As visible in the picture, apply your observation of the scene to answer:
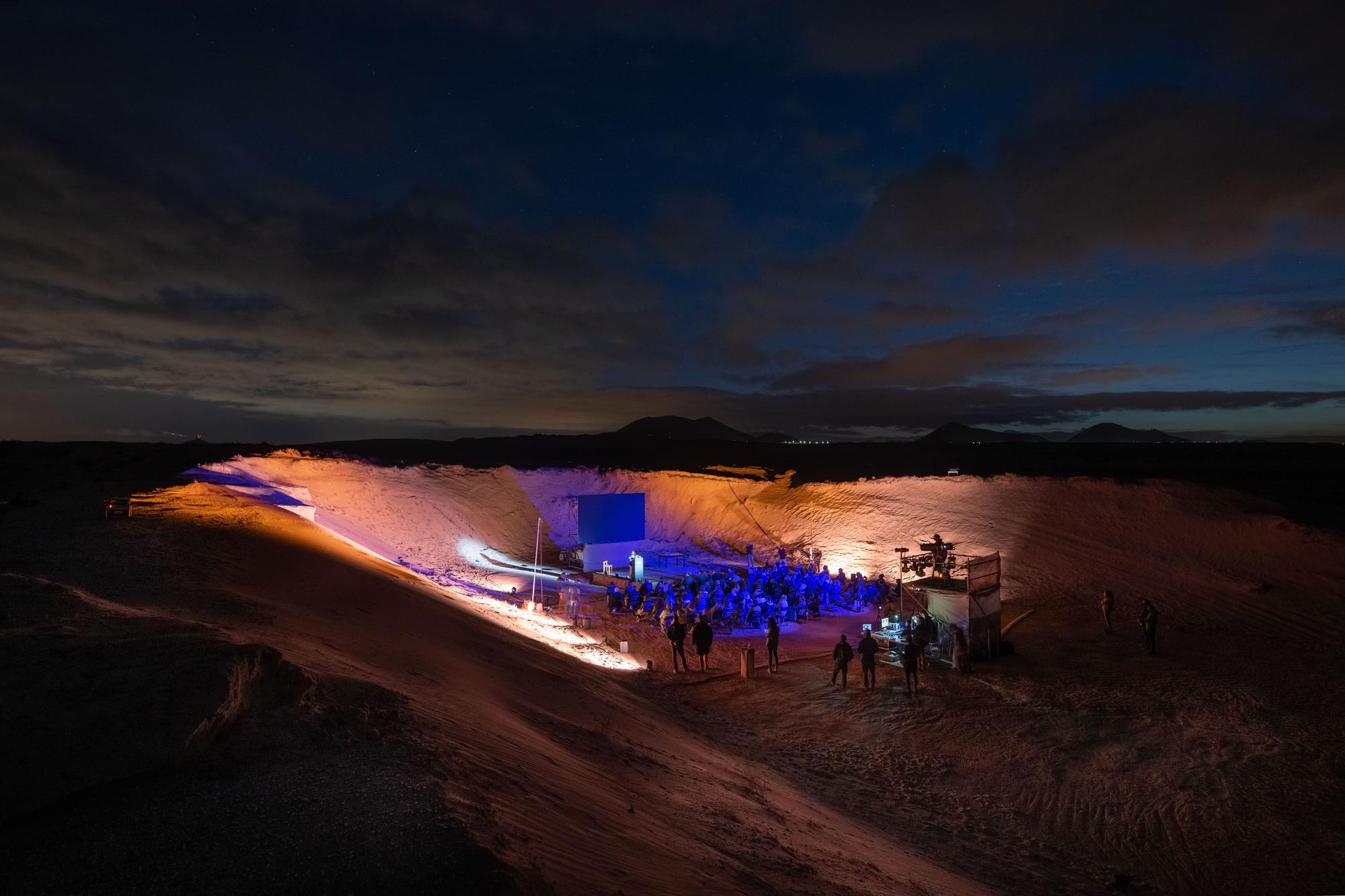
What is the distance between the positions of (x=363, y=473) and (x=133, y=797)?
29833 millimetres

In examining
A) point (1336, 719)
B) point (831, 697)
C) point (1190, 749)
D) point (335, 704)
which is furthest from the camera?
point (831, 697)

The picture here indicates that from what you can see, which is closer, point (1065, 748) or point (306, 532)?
point (1065, 748)

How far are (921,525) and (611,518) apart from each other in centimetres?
1386

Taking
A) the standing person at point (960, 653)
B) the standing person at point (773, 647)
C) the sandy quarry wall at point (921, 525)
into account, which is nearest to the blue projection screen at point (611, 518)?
the sandy quarry wall at point (921, 525)

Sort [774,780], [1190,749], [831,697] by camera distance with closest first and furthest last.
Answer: [774,780] < [1190,749] < [831,697]

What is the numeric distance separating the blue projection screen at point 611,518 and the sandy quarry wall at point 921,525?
15.0 feet

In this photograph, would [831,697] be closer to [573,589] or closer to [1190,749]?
[1190,749]

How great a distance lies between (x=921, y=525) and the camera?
28656mm

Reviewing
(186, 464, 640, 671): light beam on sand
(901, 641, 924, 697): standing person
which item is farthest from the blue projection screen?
(901, 641, 924, 697): standing person

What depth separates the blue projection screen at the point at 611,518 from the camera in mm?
26422

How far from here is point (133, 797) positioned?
389cm

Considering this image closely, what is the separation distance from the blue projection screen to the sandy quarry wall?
15.0 ft

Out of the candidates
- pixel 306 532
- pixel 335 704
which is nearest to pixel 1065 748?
pixel 335 704

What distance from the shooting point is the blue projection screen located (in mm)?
26422
